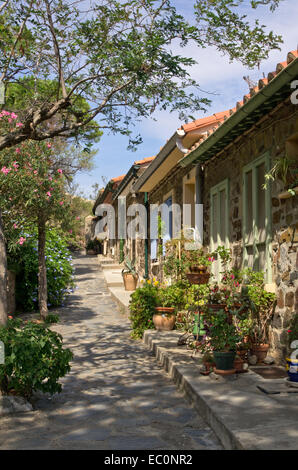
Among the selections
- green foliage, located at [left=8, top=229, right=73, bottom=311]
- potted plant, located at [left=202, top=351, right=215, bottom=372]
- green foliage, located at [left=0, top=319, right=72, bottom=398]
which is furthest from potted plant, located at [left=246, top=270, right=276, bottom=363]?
green foliage, located at [left=8, top=229, right=73, bottom=311]

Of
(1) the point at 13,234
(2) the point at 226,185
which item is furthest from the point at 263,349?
(1) the point at 13,234

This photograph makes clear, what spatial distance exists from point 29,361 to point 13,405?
16.8 inches

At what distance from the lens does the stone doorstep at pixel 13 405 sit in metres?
4.28

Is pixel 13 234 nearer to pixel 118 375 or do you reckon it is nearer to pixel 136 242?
pixel 118 375

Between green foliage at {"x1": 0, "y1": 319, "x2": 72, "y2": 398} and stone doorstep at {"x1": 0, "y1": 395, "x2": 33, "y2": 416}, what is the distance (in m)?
0.09

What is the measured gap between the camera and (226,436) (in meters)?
Result: 3.45

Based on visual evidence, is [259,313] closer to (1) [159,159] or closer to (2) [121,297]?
(1) [159,159]

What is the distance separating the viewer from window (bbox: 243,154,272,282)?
19.0ft

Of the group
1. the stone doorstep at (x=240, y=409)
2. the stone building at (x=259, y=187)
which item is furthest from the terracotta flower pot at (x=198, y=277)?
the stone doorstep at (x=240, y=409)

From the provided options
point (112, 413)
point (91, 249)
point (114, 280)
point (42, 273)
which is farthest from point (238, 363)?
point (91, 249)

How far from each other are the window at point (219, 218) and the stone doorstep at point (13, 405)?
389cm

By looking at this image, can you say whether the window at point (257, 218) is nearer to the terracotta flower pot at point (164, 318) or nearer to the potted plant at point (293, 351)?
the potted plant at point (293, 351)

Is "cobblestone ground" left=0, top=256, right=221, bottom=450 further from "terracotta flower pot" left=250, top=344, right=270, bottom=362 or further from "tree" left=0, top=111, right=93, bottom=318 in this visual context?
"tree" left=0, top=111, right=93, bottom=318
